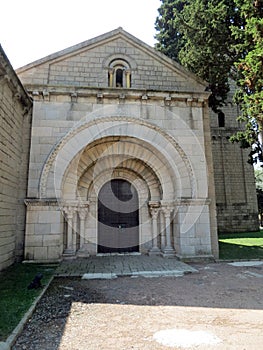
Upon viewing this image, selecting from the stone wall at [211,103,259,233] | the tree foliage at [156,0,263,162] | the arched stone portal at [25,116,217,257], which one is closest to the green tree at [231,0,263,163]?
the tree foliage at [156,0,263,162]

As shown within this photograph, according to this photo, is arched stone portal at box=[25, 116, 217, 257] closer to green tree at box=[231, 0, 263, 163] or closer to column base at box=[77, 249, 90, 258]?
column base at box=[77, 249, 90, 258]

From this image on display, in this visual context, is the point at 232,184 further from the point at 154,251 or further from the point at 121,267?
the point at 121,267

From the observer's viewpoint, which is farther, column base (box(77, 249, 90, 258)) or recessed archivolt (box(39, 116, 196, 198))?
column base (box(77, 249, 90, 258))

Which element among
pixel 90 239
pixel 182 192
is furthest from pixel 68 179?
pixel 182 192

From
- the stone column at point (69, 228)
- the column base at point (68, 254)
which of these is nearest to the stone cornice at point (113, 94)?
the stone column at point (69, 228)

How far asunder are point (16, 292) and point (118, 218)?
15.9ft

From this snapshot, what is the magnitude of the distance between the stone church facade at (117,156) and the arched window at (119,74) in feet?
0.12

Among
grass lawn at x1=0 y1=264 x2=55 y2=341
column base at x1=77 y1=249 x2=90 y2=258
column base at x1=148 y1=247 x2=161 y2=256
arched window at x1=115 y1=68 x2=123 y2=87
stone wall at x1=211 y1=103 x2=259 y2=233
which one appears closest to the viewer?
grass lawn at x1=0 y1=264 x2=55 y2=341

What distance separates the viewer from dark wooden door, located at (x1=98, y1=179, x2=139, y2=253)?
8.88m

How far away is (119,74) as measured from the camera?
926 centimetres

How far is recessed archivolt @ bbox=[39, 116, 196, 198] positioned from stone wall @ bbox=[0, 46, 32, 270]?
3.40 ft

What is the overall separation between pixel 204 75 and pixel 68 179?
274 inches

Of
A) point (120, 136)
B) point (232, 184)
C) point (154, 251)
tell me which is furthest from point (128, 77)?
point (232, 184)

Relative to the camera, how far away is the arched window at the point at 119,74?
29.7 ft
